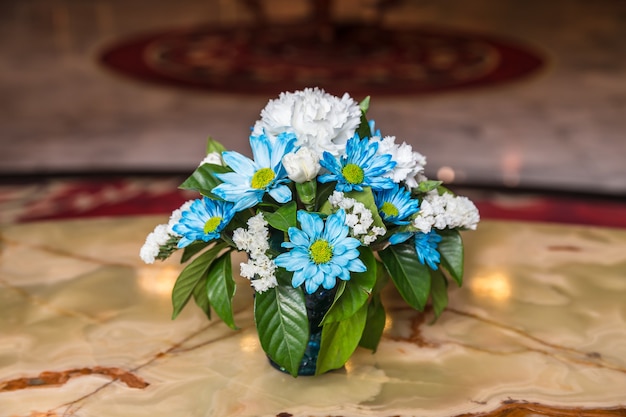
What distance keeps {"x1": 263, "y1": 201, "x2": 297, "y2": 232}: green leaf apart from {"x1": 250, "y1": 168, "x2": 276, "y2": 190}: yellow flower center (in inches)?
1.6

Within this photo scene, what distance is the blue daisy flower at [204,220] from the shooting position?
1.17 m

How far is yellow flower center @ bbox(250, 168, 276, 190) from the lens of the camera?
46.0 inches

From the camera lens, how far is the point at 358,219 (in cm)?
115

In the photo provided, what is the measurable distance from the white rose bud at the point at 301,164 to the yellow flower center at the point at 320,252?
0.10 metres

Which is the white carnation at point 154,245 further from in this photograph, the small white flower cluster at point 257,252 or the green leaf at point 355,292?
the green leaf at point 355,292

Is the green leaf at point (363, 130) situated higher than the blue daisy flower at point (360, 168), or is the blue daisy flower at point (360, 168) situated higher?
the green leaf at point (363, 130)

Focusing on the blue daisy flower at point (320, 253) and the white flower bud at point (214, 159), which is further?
the white flower bud at point (214, 159)

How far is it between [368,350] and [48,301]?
0.67 m

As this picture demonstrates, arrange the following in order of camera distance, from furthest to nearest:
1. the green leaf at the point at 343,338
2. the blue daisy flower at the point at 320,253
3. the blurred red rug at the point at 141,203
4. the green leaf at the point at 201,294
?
the blurred red rug at the point at 141,203 → the green leaf at the point at 201,294 → the green leaf at the point at 343,338 → the blue daisy flower at the point at 320,253

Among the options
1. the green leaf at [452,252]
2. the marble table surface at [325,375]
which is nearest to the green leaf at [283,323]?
the marble table surface at [325,375]

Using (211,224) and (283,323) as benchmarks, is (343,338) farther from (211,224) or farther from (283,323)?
(211,224)

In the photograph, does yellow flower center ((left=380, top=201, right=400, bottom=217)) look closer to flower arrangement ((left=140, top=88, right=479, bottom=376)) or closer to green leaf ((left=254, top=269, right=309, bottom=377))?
flower arrangement ((left=140, top=88, right=479, bottom=376))

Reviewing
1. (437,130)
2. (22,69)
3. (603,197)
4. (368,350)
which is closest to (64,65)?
(22,69)

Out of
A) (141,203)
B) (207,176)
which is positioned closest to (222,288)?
(207,176)
